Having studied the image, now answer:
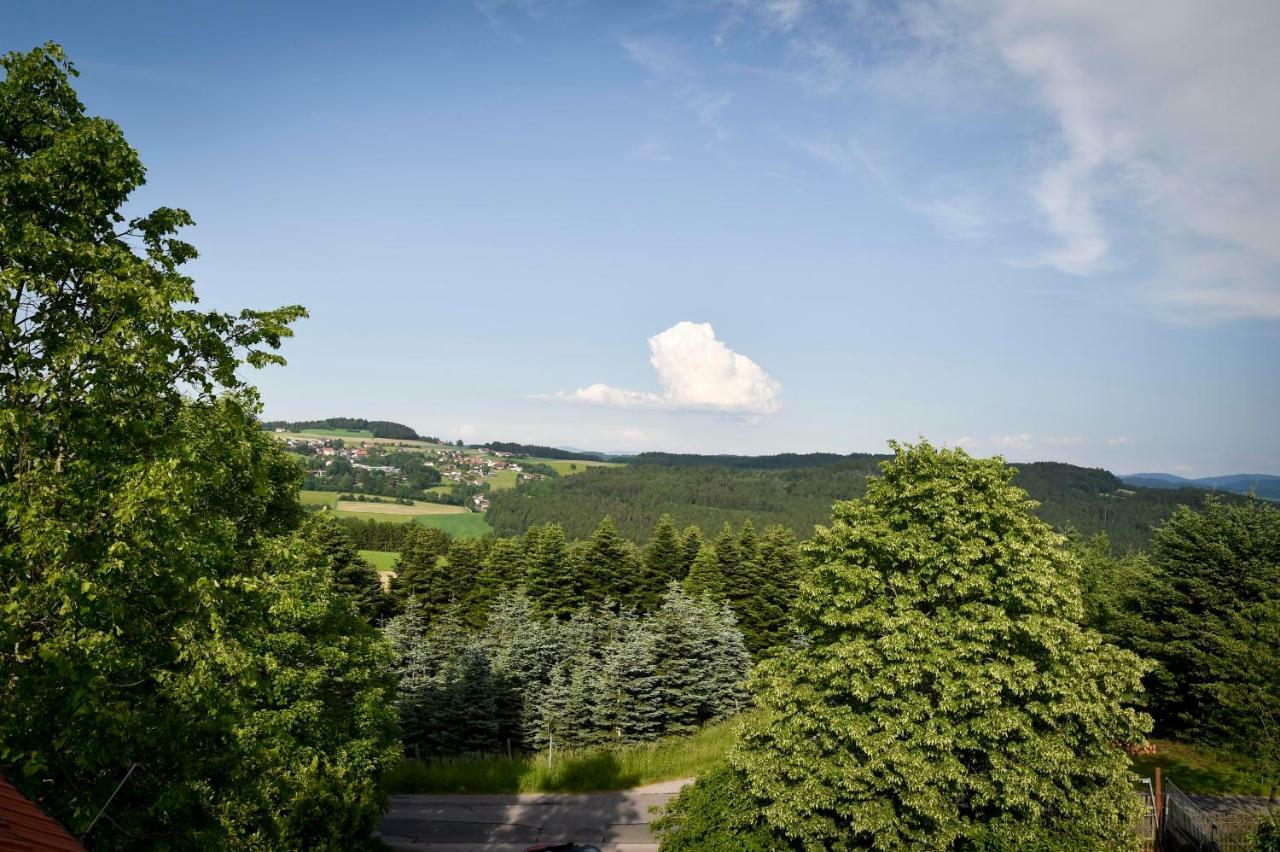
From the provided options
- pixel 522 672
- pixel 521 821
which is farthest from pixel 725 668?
pixel 521 821

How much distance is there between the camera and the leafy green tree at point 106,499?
805 cm

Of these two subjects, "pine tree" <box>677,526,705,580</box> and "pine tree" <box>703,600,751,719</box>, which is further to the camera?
"pine tree" <box>677,526,705,580</box>

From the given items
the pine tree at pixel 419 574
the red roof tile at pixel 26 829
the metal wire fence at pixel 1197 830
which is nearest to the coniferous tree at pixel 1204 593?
the metal wire fence at pixel 1197 830

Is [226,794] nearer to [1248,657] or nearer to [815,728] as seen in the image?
[815,728]

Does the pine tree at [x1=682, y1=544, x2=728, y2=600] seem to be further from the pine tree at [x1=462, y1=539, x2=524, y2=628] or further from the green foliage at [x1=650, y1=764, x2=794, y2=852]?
the green foliage at [x1=650, y1=764, x2=794, y2=852]

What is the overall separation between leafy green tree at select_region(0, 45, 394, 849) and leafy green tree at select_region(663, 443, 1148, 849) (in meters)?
12.9

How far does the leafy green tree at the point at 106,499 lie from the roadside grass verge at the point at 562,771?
2320cm

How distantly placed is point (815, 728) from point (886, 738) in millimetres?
2084

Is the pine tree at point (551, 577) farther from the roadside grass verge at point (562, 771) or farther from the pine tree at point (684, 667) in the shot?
the roadside grass verge at point (562, 771)

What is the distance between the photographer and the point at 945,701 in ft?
54.3

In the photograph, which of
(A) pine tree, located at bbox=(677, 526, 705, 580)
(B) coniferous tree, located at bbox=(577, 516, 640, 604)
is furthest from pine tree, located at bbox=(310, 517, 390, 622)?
(A) pine tree, located at bbox=(677, 526, 705, 580)

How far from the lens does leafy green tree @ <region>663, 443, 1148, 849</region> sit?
1627 cm

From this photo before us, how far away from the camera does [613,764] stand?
111ft

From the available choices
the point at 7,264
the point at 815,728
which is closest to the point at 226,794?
the point at 7,264
